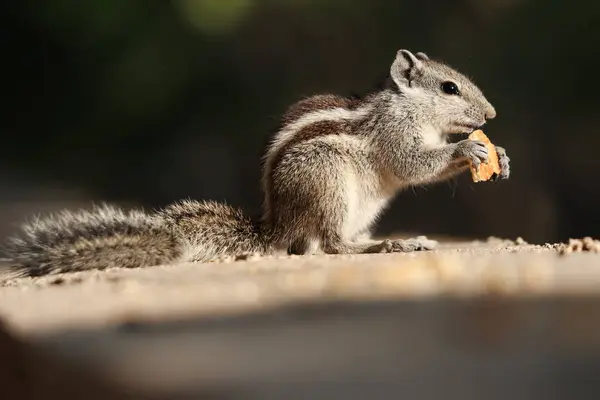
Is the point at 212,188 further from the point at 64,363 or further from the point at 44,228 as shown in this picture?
the point at 64,363

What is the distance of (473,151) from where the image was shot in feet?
17.0

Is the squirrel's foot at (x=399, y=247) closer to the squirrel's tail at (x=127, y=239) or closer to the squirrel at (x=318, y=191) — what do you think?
the squirrel at (x=318, y=191)

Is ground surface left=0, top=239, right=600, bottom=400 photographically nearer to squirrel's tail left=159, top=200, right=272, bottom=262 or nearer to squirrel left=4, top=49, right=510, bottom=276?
squirrel left=4, top=49, right=510, bottom=276

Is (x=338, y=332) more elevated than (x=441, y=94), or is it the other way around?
(x=441, y=94)

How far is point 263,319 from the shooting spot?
3.02 metres

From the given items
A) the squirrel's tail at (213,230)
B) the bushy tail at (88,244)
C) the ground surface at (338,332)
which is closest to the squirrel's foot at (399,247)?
the squirrel's tail at (213,230)

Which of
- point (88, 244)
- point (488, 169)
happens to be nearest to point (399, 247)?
point (488, 169)

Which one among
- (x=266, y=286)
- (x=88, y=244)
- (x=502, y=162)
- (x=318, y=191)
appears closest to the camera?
(x=266, y=286)

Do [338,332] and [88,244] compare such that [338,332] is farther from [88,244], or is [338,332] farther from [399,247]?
[399,247]

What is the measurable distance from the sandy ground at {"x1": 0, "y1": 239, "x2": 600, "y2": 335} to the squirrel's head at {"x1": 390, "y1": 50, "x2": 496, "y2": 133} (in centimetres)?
136

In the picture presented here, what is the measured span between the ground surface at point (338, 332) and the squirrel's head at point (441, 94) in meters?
1.82

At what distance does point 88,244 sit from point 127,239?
0.20 meters

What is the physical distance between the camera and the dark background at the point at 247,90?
1072 centimetres

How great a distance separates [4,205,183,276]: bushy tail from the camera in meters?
4.56
